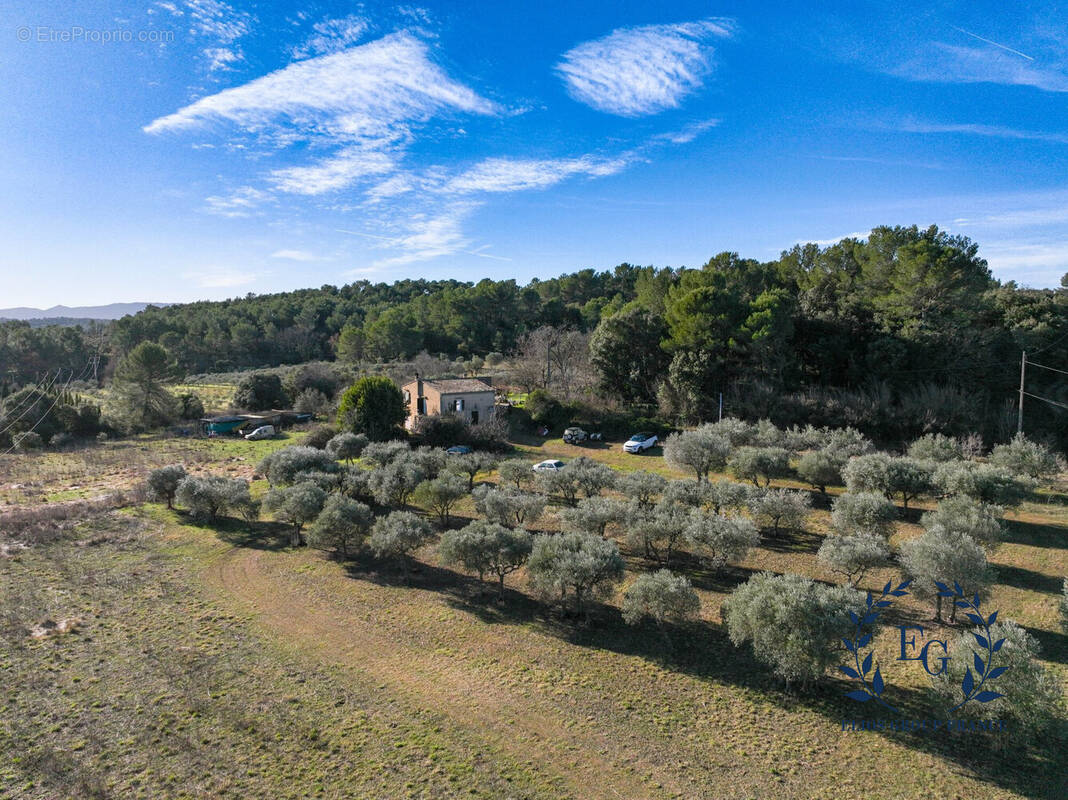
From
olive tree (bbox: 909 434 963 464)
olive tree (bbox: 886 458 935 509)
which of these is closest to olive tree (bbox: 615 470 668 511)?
olive tree (bbox: 886 458 935 509)

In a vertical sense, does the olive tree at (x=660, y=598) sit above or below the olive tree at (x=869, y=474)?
below

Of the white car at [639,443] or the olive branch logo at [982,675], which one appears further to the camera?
the white car at [639,443]

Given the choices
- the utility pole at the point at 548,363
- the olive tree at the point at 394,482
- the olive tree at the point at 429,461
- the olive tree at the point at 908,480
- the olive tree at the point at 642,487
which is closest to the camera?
the olive tree at the point at 908,480

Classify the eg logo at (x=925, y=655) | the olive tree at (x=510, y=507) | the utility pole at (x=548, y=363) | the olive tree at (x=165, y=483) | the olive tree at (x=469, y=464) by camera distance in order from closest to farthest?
the eg logo at (x=925, y=655) → the olive tree at (x=510, y=507) → the olive tree at (x=165, y=483) → the olive tree at (x=469, y=464) → the utility pole at (x=548, y=363)

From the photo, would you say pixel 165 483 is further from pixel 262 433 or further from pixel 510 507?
pixel 510 507

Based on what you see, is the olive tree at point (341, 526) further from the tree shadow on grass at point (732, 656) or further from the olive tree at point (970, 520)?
the olive tree at point (970, 520)

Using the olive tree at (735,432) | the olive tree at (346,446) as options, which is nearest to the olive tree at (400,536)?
the olive tree at (346,446)

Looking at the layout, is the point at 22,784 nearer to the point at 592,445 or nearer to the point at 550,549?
the point at 550,549
